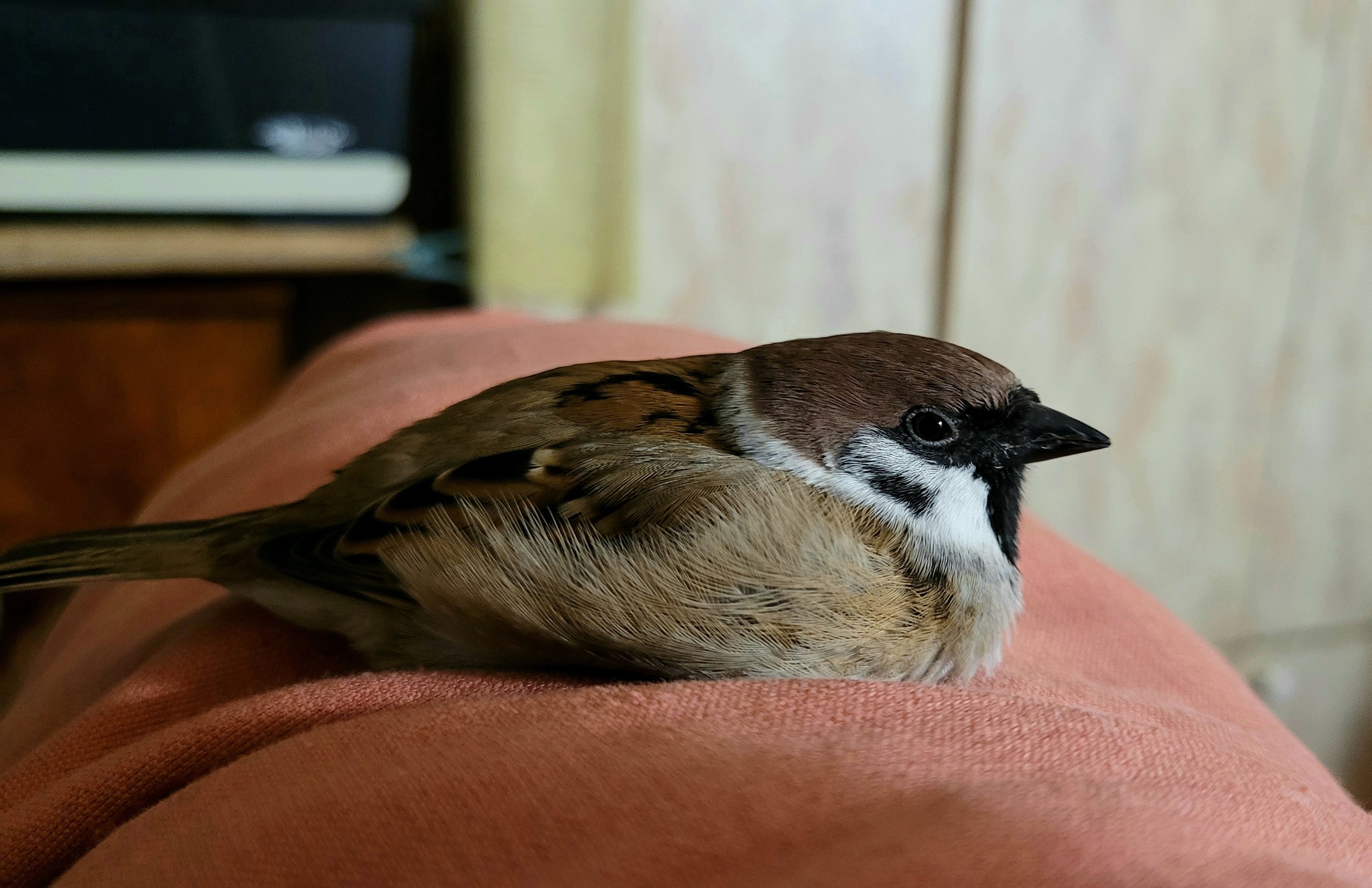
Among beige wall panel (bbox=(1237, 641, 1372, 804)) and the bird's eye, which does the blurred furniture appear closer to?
the bird's eye

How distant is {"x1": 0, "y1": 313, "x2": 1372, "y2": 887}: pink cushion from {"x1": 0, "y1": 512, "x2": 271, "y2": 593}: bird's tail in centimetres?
6

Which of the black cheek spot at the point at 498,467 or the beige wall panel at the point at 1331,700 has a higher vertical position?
the black cheek spot at the point at 498,467

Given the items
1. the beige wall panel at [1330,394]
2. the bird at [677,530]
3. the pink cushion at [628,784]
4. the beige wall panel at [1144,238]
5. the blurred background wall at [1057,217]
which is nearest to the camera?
the pink cushion at [628,784]

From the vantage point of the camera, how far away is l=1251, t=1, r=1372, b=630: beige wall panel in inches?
95.2

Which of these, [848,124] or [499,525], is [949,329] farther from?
[499,525]

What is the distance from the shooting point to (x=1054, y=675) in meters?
0.65

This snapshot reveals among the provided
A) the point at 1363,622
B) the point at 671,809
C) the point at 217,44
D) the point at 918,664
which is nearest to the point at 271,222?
the point at 217,44

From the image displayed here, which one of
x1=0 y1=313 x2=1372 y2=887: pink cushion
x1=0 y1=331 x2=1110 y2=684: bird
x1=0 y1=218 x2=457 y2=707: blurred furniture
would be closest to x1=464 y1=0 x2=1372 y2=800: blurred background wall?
x1=0 y1=218 x2=457 y2=707: blurred furniture

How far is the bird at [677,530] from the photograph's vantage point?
22.2 inches

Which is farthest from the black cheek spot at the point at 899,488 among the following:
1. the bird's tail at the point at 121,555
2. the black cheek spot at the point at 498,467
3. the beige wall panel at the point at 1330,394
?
the beige wall panel at the point at 1330,394

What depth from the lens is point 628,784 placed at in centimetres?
40

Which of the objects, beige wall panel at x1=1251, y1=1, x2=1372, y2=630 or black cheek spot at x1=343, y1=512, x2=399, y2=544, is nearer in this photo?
black cheek spot at x1=343, y1=512, x2=399, y2=544

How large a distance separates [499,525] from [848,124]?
185cm

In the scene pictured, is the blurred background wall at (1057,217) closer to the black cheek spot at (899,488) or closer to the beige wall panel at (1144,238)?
the beige wall panel at (1144,238)
